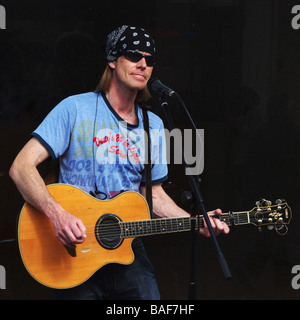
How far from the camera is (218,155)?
13.6 ft

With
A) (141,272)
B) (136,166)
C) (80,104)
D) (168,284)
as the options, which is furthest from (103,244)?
(168,284)

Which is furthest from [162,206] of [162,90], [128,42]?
[128,42]

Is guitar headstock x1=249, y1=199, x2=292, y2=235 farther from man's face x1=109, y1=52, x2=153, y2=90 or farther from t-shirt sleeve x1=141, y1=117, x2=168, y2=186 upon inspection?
man's face x1=109, y1=52, x2=153, y2=90

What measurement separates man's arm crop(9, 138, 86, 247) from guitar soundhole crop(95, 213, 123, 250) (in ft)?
0.50

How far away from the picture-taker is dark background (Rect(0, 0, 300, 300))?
363cm

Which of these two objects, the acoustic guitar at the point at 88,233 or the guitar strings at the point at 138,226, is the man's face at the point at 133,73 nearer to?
the acoustic guitar at the point at 88,233

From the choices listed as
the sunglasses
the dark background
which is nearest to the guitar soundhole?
the sunglasses

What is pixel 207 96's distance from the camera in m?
4.10

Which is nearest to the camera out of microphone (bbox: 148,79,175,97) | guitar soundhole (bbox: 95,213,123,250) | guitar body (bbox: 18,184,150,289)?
microphone (bbox: 148,79,175,97)

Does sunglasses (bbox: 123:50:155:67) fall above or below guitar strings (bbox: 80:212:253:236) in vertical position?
above

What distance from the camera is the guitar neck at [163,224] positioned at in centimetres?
284

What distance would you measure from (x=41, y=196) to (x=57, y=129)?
1.18 feet

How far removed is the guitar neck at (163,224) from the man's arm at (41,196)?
12.4 inches
